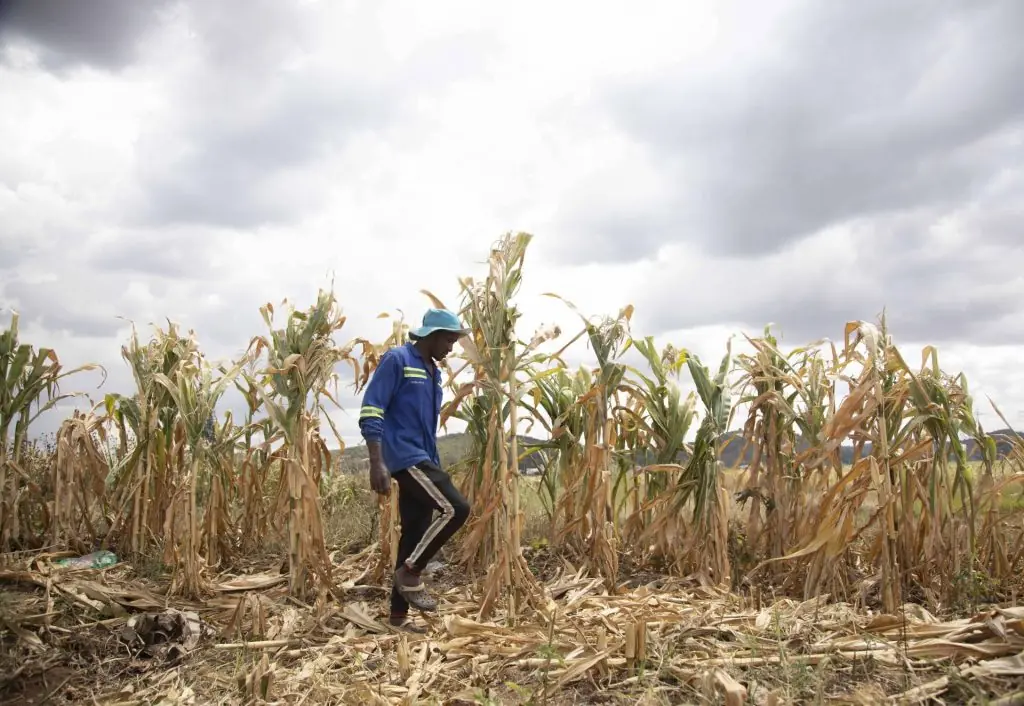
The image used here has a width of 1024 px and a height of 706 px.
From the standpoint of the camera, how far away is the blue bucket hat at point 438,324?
5102mm

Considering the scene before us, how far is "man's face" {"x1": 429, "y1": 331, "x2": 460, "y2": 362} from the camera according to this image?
513cm

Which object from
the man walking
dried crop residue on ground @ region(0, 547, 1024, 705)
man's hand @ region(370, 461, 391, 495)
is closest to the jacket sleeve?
the man walking

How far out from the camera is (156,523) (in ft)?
Result: 22.6

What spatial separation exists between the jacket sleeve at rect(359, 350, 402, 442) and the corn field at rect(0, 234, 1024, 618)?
20.6 inches

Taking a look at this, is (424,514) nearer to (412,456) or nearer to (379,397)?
(412,456)

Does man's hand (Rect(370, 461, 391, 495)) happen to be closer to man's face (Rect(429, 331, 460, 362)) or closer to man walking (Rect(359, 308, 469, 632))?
man walking (Rect(359, 308, 469, 632))

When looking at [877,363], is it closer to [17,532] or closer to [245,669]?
[245,669]

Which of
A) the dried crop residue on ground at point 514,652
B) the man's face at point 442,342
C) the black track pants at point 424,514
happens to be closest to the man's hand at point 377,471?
the black track pants at point 424,514

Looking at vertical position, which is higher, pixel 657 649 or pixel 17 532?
pixel 17 532

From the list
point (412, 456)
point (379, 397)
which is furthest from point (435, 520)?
point (379, 397)

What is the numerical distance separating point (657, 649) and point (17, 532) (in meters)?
6.07

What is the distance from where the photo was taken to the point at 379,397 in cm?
490

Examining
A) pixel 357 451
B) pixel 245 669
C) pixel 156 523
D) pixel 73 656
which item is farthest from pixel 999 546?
pixel 357 451

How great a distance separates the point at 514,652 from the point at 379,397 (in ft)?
6.04
